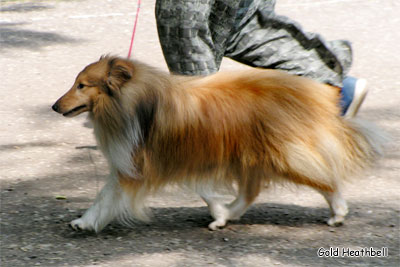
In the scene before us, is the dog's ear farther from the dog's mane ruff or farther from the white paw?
the white paw

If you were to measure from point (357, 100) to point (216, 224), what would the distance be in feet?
4.09

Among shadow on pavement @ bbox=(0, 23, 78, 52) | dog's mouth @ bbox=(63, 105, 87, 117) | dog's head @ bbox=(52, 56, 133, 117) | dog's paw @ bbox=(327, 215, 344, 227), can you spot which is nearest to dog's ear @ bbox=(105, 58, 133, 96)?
dog's head @ bbox=(52, 56, 133, 117)

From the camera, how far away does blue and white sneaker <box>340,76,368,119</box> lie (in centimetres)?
483

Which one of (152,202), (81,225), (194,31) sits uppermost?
(194,31)

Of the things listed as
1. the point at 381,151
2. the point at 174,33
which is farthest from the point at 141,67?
the point at 381,151

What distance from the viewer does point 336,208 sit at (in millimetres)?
4770

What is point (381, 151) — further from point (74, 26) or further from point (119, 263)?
point (74, 26)

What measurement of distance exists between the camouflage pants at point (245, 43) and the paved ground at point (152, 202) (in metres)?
0.89

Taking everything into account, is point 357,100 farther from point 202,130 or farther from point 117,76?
point 117,76

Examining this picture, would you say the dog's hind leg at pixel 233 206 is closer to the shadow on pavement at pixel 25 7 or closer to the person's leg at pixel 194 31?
the person's leg at pixel 194 31

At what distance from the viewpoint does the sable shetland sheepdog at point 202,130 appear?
439 cm

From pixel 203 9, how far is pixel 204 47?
0.28 metres

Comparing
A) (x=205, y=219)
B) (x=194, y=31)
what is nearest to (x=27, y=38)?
(x=194, y=31)

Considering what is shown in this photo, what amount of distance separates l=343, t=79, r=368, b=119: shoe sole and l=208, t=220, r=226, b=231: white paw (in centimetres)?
105
